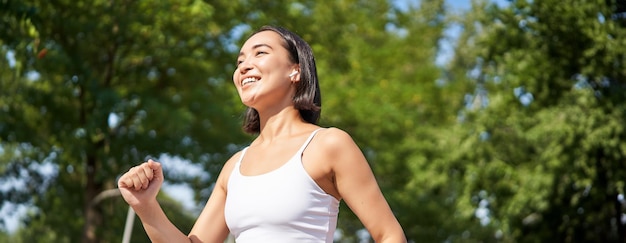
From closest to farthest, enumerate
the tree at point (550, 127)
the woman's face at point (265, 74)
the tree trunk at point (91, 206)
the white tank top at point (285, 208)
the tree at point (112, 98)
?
Result: 1. the white tank top at point (285, 208)
2. the woman's face at point (265, 74)
3. the tree at point (550, 127)
4. the tree at point (112, 98)
5. the tree trunk at point (91, 206)

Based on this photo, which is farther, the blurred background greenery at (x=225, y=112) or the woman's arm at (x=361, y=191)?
the blurred background greenery at (x=225, y=112)

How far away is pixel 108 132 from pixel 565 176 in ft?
33.7

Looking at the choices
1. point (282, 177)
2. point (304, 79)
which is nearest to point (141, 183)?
point (282, 177)

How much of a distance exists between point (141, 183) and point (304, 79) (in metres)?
0.67

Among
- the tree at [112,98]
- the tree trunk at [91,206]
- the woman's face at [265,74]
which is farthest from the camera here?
the tree trunk at [91,206]

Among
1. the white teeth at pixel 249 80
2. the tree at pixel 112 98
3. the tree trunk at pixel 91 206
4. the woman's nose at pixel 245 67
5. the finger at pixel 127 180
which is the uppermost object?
the woman's nose at pixel 245 67

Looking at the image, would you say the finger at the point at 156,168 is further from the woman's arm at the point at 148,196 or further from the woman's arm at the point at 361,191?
the woman's arm at the point at 361,191

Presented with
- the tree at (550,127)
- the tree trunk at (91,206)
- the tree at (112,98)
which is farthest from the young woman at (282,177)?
the tree trunk at (91,206)

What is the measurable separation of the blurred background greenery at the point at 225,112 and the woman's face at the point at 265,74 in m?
14.4

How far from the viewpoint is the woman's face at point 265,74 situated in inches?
128

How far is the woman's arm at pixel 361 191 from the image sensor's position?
3014 millimetres

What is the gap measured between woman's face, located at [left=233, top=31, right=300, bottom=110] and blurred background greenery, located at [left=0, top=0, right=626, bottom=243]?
14.4m

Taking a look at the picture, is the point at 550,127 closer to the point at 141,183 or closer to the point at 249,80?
the point at 249,80

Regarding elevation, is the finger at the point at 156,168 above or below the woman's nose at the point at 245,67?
below
